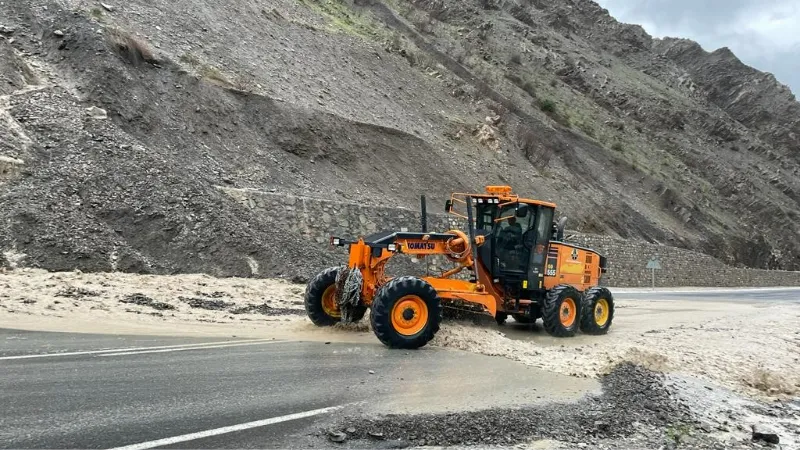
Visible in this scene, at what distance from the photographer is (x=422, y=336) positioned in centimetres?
901

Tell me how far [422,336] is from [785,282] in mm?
46204

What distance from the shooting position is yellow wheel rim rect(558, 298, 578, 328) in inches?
468

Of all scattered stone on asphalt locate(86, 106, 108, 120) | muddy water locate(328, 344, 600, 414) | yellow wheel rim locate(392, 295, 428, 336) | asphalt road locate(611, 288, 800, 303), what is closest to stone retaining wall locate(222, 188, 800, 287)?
asphalt road locate(611, 288, 800, 303)

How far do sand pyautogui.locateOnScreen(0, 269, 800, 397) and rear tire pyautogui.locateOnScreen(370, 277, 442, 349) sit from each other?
59 centimetres

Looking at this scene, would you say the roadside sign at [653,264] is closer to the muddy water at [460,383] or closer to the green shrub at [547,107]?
the green shrub at [547,107]

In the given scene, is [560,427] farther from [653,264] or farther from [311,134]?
[653,264]

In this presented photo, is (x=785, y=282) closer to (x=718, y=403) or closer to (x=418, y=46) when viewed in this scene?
(x=418, y=46)

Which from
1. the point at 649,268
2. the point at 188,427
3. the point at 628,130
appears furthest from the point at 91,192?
the point at 628,130

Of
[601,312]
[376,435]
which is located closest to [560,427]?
[376,435]

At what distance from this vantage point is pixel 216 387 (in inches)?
252

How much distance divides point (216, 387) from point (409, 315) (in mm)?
3305

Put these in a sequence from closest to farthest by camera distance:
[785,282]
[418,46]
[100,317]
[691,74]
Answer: [100,317] < [418,46] < [785,282] < [691,74]

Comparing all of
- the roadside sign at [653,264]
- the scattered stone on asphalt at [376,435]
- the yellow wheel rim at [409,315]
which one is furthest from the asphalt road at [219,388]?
the roadside sign at [653,264]

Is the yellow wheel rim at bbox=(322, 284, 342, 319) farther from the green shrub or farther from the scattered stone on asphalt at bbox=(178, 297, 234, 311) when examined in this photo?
the green shrub
